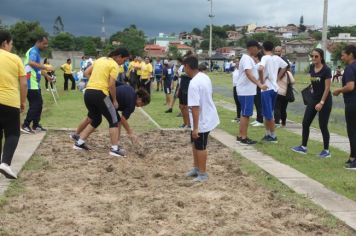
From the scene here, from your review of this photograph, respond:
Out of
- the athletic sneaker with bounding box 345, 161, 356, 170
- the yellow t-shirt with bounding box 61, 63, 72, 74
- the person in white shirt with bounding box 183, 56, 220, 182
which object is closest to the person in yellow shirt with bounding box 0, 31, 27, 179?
the person in white shirt with bounding box 183, 56, 220, 182

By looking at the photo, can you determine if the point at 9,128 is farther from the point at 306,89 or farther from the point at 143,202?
the point at 306,89

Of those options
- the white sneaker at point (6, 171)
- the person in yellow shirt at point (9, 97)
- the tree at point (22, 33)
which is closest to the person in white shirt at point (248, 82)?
the person in yellow shirt at point (9, 97)

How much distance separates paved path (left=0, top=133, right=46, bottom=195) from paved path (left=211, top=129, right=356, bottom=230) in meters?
3.46

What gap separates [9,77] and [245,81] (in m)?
4.55

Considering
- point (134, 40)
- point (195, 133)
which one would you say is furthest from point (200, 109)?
point (134, 40)

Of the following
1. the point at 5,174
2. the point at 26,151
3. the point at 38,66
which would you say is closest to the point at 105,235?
the point at 5,174

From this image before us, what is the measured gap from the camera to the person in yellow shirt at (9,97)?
22.1ft

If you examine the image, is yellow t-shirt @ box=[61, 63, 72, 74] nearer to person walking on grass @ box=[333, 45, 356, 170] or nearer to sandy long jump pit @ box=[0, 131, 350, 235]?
sandy long jump pit @ box=[0, 131, 350, 235]

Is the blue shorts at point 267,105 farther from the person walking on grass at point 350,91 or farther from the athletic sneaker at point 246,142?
the person walking on grass at point 350,91

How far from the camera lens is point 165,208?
18.4 ft

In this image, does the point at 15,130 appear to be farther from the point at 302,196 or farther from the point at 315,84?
the point at 315,84

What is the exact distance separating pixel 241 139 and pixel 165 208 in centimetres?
475

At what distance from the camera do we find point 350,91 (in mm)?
7859

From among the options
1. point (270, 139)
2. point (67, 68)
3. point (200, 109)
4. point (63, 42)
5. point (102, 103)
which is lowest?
point (270, 139)
